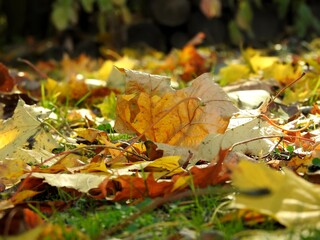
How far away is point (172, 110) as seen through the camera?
1.50 meters

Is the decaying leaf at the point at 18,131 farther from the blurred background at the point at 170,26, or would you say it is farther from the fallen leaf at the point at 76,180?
the blurred background at the point at 170,26

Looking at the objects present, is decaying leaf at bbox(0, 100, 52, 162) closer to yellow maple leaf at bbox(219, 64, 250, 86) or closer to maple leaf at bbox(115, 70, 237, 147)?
maple leaf at bbox(115, 70, 237, 147)

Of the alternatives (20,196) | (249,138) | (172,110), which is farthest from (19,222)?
(249,138)

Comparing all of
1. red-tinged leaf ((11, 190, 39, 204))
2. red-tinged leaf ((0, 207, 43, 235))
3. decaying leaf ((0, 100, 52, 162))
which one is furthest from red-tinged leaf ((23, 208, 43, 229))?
decaying leaf ((0, 100, 52, 162))

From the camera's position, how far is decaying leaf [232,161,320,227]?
975 mm

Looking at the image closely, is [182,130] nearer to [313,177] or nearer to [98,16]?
[313,177]

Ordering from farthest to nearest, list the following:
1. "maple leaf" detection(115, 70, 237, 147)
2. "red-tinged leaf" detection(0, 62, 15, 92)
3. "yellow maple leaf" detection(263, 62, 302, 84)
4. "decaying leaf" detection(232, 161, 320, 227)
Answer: "yellow maple leaf" detection(263, 62, 302, 84), "red-tinged leaf" detection(0, 62, 15, 92), "maple leaf" detection(115, 70, 237, 147), "decaying leaf" detection(232, 161, 320, 227)

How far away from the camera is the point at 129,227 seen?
1.15 meters

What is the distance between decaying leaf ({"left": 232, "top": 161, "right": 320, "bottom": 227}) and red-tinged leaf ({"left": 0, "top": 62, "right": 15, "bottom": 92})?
1.50 meters

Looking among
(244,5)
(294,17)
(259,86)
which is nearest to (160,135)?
(259,86)

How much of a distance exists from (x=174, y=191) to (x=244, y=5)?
14.9 ft

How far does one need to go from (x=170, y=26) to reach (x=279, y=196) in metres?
5.24

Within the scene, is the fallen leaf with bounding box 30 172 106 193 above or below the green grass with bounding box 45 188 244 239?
above

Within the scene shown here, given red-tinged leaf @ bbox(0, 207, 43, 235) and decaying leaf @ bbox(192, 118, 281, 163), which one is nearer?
red-tinged leaf @ bbox(0, 207, 43, 235)
